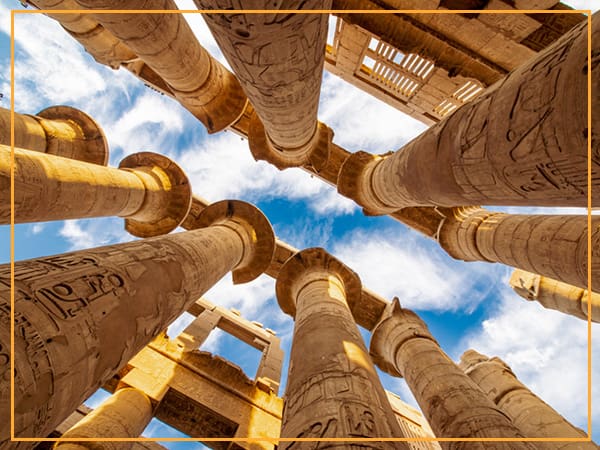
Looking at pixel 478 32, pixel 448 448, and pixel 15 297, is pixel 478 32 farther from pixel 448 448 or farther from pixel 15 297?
pixel 15 297

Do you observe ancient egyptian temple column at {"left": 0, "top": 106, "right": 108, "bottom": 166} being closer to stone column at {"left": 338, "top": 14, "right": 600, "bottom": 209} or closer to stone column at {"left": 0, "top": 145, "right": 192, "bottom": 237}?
stone column at {"left": 0, "top": 145, "right": 192, "bottom": 237}

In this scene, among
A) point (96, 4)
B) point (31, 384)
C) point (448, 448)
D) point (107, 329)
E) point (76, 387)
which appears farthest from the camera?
point (448, 448)

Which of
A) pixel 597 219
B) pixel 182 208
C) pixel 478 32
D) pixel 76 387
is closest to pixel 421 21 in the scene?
pixel 478 32

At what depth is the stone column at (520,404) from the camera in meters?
6.15

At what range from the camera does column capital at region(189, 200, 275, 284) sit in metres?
8.84

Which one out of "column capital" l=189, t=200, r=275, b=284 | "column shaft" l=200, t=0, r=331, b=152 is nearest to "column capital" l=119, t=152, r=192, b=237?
"column capital" l=189, t=200, r=275, b=284

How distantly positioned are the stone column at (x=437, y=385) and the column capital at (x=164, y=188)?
6.38m

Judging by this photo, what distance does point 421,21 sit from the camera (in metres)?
7.72

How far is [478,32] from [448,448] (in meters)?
8.28

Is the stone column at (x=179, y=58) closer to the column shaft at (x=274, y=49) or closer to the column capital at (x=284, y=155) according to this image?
the column capital at (x=284, y=155)

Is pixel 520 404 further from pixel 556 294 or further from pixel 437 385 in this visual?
pixel 556 294

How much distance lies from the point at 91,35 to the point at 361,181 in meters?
7.65

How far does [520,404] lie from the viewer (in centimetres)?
707

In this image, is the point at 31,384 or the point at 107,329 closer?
the point at 31,384
